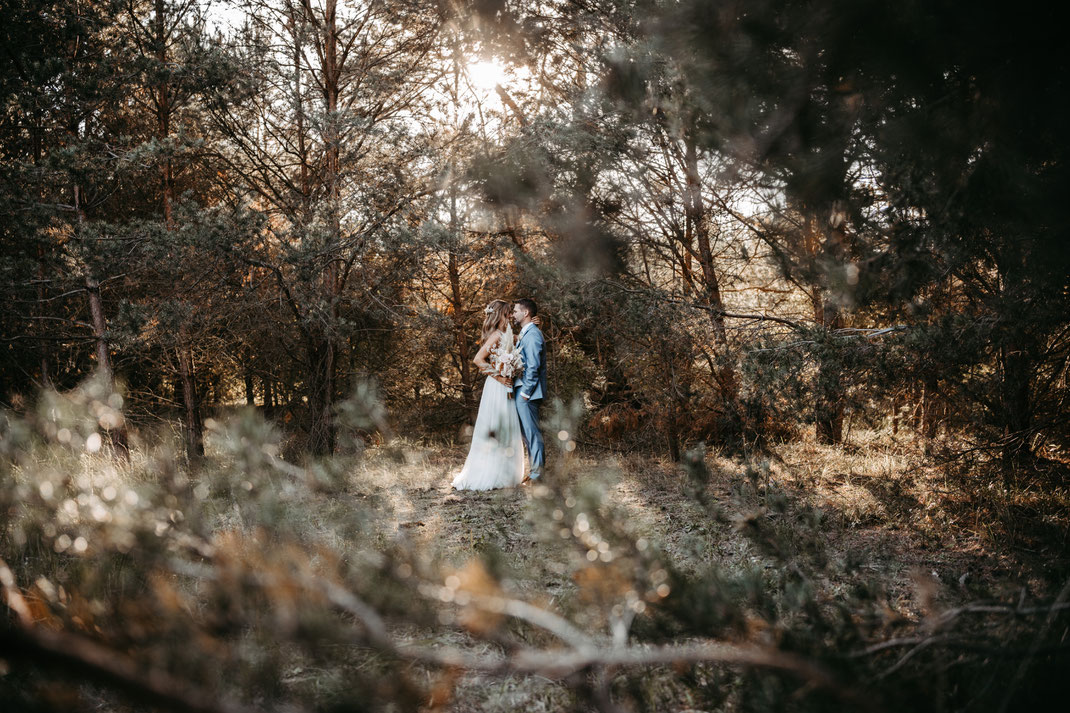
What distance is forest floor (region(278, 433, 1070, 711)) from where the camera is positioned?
2744 millimetres

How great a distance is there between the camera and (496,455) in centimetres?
704

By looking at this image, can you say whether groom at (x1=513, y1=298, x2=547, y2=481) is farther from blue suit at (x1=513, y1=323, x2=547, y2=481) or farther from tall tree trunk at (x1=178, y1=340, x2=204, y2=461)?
tall tree trunk at (x1=178, y1=340, x2=204, y2=461)

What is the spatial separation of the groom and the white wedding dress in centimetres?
15

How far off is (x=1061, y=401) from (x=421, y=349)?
27.8 ft

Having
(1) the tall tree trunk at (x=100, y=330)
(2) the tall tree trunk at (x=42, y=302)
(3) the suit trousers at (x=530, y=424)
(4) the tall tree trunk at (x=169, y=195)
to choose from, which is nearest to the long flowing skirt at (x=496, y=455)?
(3) the suit trousers at (x=530, y=424)

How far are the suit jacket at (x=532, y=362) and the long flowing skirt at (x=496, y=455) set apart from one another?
0.36 metres

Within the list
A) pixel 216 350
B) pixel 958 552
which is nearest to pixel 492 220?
pixel 216 350

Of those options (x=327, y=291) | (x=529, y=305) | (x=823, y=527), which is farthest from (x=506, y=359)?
(x=823, y=527)

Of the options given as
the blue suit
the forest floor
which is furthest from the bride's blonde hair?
the forest floor

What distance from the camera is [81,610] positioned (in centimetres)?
152

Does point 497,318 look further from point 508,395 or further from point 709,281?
point 709,281

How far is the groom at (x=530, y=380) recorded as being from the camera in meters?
6.96

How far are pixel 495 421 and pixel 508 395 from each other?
0.36 metres

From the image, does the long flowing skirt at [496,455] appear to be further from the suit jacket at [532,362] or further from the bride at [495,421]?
the suit jacket at [532,362]
